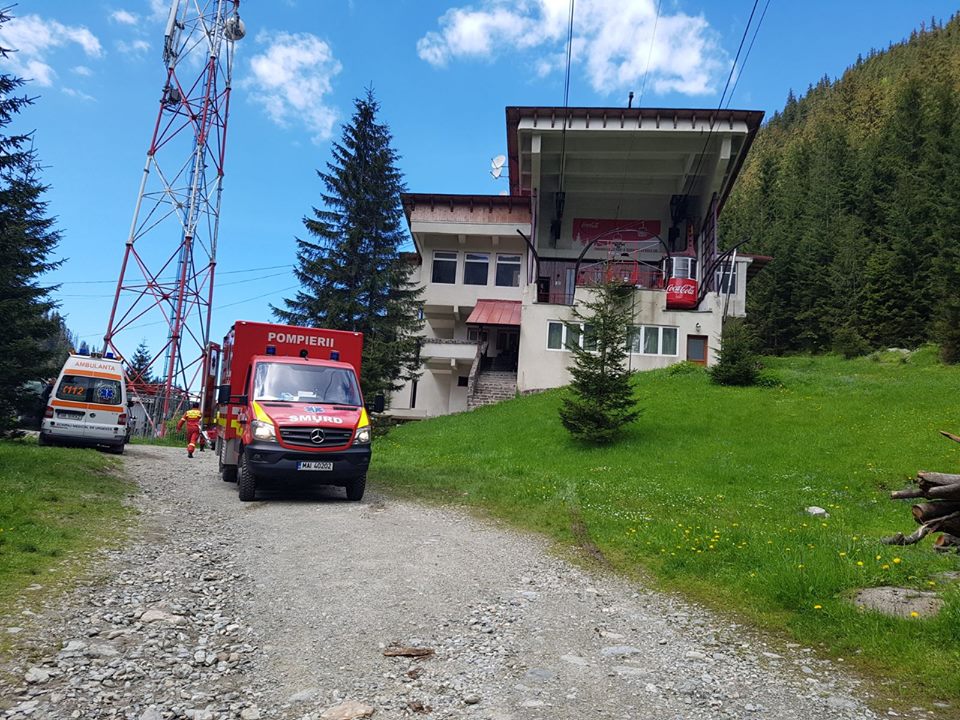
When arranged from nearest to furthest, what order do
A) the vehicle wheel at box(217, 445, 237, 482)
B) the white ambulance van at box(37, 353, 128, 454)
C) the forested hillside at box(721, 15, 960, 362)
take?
the vehicle wheel at box(217, 445, 237, 482)
the white ambulance van at box(37, 353, 128, 454)
the forested hillside at box(721, 15, 960, 362)

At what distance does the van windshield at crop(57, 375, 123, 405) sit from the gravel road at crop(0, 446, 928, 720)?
44.6ft

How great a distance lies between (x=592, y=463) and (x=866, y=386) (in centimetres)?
1341

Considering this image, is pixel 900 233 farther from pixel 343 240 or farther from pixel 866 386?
pixel 343 240

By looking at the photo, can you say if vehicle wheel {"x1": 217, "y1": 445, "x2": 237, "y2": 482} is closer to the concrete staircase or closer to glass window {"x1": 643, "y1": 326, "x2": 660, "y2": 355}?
the concrete staircase

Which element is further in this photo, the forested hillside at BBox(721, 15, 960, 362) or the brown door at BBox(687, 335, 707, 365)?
the forested hillside at BBox(721, 15, 960, 362)

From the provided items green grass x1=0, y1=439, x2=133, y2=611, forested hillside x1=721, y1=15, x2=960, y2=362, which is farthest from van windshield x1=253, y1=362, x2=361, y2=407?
forested hillside x1=721, y1=15, x2=960, y2=362

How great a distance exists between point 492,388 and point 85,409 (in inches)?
765

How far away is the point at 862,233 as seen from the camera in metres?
55.5

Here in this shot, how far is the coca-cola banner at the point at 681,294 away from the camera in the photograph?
110ft

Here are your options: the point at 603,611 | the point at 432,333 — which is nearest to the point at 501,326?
the point at 432,333

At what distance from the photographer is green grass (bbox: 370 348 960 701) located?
5.40 m

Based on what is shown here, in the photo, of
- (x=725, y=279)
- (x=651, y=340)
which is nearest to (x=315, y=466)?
(x=651, y=340)

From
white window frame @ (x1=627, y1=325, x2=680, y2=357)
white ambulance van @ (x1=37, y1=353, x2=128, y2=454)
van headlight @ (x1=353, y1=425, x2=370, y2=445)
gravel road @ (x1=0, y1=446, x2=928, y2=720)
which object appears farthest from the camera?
white window frame @ (x1=627, y1=325, x2=680, y2=357)

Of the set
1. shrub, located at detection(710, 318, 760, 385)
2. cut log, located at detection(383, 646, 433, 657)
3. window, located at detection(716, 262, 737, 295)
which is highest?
window, located at detection(716, 262, 737, 295)
